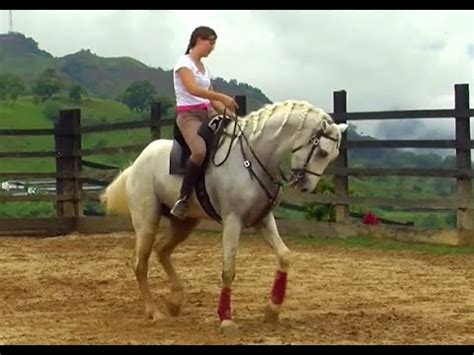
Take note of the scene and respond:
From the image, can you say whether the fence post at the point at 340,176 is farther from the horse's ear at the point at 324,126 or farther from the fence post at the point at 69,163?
the horse's ear at the point at 324,126

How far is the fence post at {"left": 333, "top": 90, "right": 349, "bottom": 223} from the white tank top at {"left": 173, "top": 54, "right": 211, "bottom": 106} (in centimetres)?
663

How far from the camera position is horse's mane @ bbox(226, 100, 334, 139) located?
681 cm

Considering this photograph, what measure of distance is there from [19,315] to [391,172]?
6.86 m

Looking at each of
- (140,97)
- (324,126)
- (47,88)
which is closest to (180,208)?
(324,126)

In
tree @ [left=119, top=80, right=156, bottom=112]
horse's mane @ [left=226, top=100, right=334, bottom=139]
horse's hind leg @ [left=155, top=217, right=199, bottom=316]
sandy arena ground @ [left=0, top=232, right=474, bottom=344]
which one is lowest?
sandy arena ground @ [left=0, top=232, right=474, bottom=344]

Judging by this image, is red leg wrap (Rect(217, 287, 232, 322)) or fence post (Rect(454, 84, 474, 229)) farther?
fence post (Rect(454, 84, 474, 229))

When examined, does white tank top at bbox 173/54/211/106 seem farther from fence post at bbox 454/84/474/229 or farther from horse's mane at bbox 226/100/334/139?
fence post at bbox 454/84/474/229

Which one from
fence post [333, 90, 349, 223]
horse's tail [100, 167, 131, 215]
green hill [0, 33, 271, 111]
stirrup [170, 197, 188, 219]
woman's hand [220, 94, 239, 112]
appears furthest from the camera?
green hill [0, 33, 271, 111]

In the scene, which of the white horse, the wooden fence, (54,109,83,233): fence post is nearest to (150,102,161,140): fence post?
the wooden fence

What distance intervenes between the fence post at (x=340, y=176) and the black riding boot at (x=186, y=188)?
21.6 ft

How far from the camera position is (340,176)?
13.7 m

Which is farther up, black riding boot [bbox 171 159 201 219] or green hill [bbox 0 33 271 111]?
green hill [bbox 0 33 271 111]

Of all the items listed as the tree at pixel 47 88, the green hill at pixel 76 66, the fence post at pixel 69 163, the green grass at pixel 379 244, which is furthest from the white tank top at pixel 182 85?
the green hill at pixel 76 66
